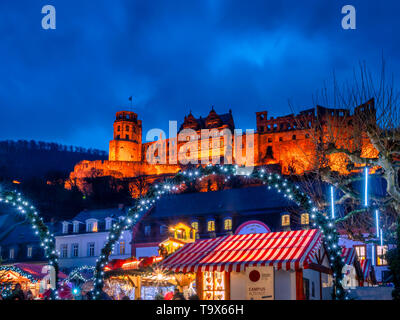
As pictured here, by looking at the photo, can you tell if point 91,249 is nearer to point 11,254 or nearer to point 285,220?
point 11,254

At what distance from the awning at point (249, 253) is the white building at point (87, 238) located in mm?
29120

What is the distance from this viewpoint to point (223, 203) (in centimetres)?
4284

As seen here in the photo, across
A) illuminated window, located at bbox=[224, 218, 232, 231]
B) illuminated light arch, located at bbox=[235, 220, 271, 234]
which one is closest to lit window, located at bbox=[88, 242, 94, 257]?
illuminated window, located at bbox=[224, 218, 232, 231]

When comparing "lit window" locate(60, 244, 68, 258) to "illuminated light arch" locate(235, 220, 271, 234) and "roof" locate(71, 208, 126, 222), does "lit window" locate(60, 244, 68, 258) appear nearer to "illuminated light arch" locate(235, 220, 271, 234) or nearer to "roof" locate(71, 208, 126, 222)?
"roof" locate(71, 208, 126, 222)

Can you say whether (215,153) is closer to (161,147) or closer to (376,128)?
(161,147)

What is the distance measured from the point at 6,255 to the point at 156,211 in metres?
20.1

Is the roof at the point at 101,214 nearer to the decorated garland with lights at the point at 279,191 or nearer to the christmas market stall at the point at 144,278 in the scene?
the christmas market stall at the point at 144,278

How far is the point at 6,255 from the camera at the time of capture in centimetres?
5328

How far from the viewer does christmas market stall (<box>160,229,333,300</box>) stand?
595 inches

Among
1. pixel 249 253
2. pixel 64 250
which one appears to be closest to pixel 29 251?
pixel 64 250

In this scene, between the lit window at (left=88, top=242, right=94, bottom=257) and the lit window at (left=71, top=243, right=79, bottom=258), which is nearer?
the lit window at (left=88, top=242, right=94, bottom=257)

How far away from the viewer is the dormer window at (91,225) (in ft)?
161

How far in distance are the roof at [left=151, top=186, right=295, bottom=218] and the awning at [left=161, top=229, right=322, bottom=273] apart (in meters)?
21.4
